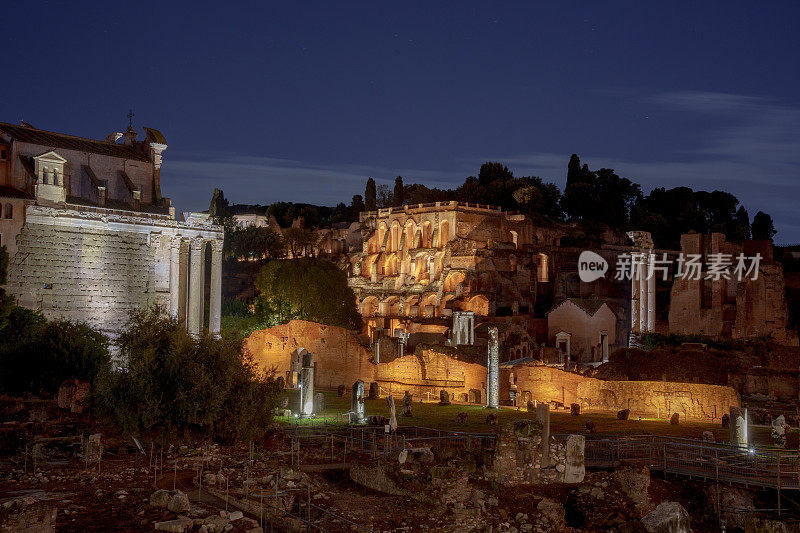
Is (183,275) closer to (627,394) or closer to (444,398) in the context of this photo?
(444,398)

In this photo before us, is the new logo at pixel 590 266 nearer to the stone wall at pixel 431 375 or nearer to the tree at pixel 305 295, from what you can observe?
the tree at pixel 305 295

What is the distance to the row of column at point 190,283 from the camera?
44.3 m

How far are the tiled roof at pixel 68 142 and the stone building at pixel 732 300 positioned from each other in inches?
1480

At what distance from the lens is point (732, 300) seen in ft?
197

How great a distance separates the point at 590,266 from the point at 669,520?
183ft

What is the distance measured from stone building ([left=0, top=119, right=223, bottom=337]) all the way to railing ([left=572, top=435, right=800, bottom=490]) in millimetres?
24730

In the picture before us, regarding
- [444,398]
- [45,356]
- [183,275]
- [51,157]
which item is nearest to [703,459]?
Answer: [444,398]

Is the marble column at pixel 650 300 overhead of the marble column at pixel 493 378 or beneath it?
overhead

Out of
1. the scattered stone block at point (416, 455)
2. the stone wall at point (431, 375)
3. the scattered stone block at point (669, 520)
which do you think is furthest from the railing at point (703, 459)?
the stone wall at point (431, 375)

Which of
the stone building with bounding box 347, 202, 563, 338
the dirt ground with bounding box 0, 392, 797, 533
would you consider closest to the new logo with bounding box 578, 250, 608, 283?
the stone building with bounding box 347, 202, 563, 338

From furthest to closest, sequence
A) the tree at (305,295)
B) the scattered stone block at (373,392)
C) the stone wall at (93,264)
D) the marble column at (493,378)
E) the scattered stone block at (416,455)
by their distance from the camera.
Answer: the tree at (305,295)
the stone wall at (93,264)
the scattered stone block at (373,392)
the marble column at (493,378)
the scattered stone block at (416,455)

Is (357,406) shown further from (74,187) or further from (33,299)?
(74,187)

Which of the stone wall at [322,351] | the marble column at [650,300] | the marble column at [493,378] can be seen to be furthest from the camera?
the marble column at [650,300]

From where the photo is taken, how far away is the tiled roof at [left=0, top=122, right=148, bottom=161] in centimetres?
4312
